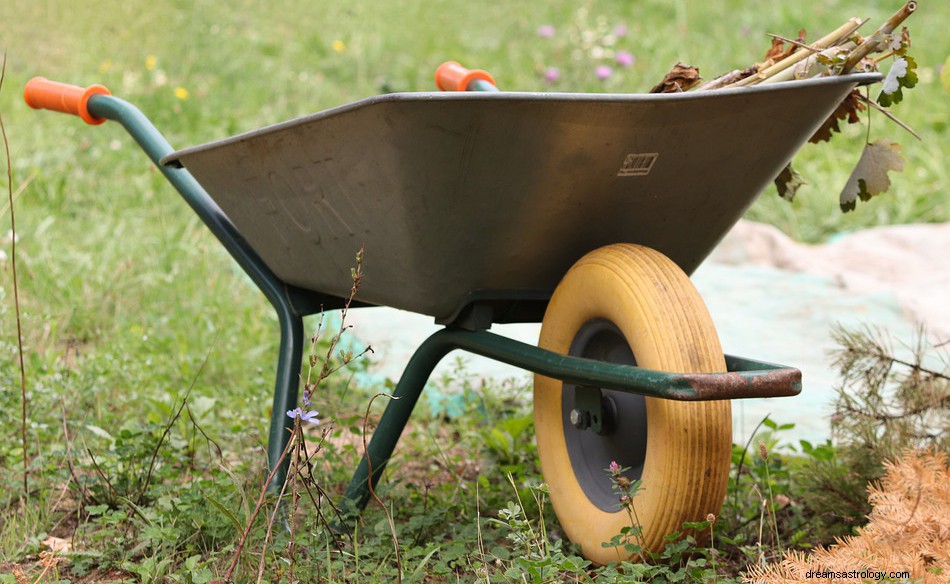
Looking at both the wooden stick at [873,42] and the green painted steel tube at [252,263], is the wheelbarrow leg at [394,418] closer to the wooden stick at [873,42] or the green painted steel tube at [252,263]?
the green painted steel tube at [252,263]

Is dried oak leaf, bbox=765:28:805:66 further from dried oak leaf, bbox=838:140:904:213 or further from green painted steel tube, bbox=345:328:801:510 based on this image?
green painted steel tube, bbox=345:328:801:510

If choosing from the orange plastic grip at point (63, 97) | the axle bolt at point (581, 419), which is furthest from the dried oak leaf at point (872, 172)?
the orange plastic grip at point (63, 97)

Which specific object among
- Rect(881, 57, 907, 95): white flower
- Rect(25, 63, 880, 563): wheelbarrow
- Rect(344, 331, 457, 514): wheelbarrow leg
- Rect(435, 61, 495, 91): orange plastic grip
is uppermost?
Rect(435, 61, 495, 91): orange plastic grip

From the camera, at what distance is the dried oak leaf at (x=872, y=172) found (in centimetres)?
166

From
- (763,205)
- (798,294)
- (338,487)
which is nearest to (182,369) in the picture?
(338,487)

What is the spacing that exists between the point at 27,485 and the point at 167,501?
0.30 m

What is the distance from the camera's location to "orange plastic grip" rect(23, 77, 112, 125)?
84.8 inches

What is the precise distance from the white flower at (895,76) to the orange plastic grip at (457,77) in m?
0.90

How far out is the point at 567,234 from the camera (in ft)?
5.28

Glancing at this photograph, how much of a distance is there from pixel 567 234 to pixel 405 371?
0.39 m

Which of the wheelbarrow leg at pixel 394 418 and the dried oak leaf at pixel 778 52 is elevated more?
the dried oak leaf at pixel 778 52

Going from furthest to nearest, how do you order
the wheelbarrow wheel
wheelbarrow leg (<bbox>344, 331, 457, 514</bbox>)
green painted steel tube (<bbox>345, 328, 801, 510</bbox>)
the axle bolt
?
wheelbarrow leg (<bbox>344, 331, 457, 514</bbox>), the axle bolt, the wheelbarrow wheel, green painted steel tube (<bbox>345, 328, 801, 510</bbox>)

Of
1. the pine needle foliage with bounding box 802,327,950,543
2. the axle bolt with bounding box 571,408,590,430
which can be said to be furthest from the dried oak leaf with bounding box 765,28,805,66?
the axle bolt with bounding box 571,408,590,430

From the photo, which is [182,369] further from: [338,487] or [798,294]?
[798,294]
